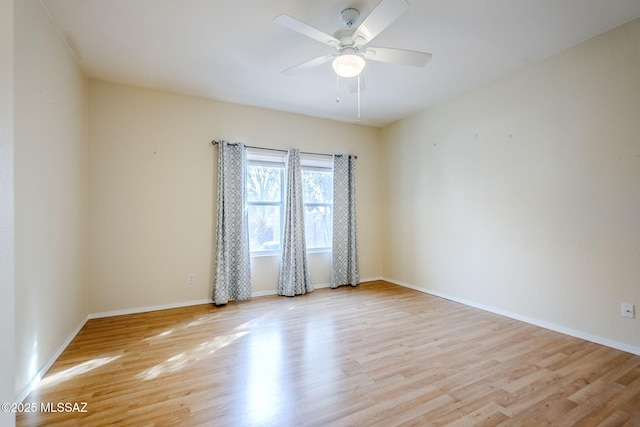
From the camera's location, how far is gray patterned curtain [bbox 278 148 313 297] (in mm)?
4262

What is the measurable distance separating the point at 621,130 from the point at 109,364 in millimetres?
4680

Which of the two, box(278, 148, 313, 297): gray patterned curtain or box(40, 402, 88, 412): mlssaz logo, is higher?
box(278, 148, 313, 297): gray patterned curtain

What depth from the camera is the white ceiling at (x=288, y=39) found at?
220 centimetres

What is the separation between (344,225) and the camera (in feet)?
15.8

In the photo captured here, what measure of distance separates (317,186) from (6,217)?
3912 mm

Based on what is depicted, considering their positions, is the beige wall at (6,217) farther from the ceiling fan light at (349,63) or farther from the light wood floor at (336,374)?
the ceiling fan light at (349,63)

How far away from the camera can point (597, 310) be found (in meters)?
2.63

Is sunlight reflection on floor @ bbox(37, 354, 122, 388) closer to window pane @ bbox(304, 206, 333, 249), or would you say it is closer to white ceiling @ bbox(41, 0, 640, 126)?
white ceiling @ bbox(41, 0, 640, 126)

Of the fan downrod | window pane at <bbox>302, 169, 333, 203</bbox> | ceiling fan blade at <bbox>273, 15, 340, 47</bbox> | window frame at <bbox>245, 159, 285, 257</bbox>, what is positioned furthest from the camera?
window pane at <bbox>302, 169, 333, 203</bbox>

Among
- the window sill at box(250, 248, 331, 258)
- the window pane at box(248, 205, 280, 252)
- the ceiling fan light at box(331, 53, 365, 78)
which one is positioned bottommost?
the window sill at box(250, 248, 331, 258)

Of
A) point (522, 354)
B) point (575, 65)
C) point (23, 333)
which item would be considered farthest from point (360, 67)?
point (23, 333)

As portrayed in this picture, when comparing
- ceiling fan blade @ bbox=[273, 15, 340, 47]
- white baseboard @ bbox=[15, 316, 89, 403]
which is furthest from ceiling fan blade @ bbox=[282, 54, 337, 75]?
white baseboard @ bbox=[15, 316, 89, 403]

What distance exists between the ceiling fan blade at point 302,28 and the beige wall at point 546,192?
2.35 meters

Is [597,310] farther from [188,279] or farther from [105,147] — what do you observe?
[105,147]
